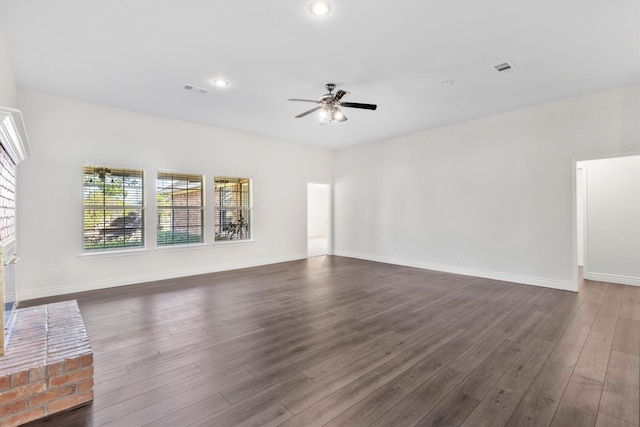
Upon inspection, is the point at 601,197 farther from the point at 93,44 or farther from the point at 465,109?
the point at 93,44

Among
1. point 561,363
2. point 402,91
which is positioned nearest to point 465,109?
point 402,91

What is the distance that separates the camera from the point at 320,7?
252 cm

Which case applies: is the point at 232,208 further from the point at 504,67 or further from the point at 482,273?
the point at 504,67

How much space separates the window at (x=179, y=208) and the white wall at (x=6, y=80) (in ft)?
7.13

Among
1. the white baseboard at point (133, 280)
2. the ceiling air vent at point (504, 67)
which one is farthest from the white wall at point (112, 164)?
the ceiling air vent at point (504, 67)

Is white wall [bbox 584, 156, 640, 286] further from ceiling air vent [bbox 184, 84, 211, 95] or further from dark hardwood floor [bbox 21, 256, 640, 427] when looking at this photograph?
ceiling air vent [bbox 184, 84, 211, 95]

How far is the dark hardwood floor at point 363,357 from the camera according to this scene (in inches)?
75.4

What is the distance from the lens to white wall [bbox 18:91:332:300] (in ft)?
14.3

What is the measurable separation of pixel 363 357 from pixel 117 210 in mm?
4788

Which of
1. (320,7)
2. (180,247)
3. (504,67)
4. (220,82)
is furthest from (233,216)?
(504,67)

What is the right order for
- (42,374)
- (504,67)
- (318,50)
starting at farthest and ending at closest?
(504,67) → (318,50) → (42,374)

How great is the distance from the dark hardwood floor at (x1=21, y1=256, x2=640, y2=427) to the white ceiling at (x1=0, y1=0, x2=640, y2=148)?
3015 millimetres

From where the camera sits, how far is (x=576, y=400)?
205 centimetres

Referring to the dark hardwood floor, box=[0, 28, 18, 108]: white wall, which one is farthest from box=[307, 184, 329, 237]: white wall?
box=[0, 28, 18, 108]: white wall
